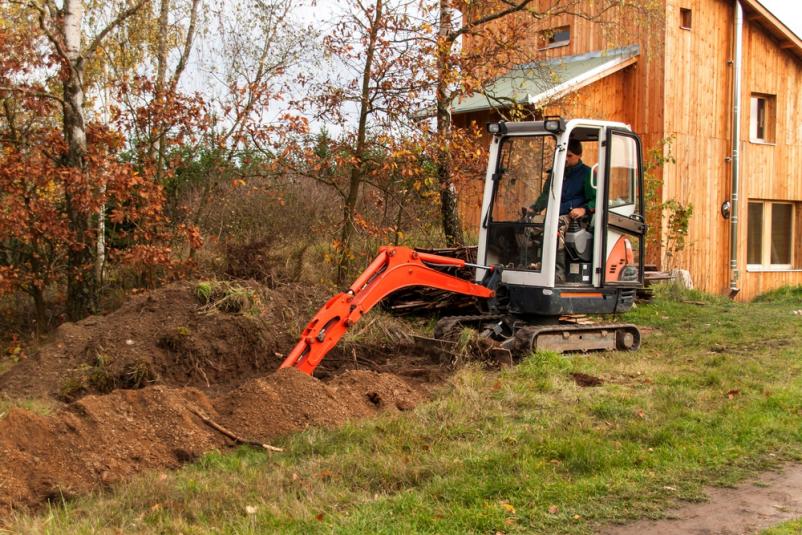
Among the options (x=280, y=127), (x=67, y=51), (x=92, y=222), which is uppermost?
(x=67, y=51)

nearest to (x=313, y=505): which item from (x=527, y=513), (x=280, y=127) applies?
(x=527, y=513)

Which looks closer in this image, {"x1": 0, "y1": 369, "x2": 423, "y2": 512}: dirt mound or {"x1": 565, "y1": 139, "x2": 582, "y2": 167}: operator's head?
{"x1": 0, "y1": 369, "x2": 423, "y2": 512}: dirt mound

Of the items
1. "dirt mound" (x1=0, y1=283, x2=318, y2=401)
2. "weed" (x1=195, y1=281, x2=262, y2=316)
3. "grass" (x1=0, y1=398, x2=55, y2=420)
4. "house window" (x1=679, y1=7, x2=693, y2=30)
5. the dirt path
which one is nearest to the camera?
the dirt path

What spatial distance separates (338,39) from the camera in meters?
12.3

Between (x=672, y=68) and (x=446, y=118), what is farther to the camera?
(x=672, y=68)

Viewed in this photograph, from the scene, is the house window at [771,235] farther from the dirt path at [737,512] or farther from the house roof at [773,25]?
the dirt path at [737,512]

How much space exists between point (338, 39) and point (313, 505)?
857cm

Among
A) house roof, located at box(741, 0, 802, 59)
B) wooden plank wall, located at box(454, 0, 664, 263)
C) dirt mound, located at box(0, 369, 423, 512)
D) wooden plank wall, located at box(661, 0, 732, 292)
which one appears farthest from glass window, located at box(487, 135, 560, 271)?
house roof, located at box(741, 0, 802, 59)

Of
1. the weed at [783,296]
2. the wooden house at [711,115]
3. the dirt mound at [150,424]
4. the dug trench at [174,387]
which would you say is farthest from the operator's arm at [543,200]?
the weed at [783,296]

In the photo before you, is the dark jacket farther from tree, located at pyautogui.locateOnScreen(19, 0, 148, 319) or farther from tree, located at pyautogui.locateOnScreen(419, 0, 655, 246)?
tree, located at pyautogui.locateOnScreen(19, 0, 148, 319)

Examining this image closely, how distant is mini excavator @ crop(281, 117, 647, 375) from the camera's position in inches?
378

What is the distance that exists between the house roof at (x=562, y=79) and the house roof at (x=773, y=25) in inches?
143

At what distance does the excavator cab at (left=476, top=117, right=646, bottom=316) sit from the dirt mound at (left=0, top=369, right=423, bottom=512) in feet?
8.55

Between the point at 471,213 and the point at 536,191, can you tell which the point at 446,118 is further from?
the point at 471,213
